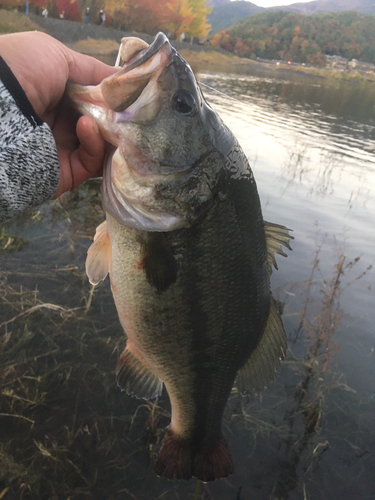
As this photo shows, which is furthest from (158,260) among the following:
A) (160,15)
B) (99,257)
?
(160,15)

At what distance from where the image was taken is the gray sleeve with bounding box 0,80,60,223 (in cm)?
155

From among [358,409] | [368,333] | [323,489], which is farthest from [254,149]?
[323,489]

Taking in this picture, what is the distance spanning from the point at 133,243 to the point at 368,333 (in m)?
4.28

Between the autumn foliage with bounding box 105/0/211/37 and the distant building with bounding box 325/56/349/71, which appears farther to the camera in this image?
the distant building with bounding box 325/56/349/71

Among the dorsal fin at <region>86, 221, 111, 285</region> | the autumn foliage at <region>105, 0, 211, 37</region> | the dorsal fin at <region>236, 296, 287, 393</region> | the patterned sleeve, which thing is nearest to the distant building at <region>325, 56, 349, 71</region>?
the autumn foliage at <region>105, 0, 211, 37</region>

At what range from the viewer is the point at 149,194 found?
5.34 feet

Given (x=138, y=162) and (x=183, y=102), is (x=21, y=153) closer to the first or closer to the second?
(x=138, y=162)

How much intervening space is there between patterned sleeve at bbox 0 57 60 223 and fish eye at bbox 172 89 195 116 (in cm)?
63

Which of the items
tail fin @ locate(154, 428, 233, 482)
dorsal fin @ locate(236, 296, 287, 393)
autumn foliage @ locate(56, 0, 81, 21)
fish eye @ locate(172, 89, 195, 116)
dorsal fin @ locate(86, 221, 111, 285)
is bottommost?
tail fin @ locate(154, 428, 233, 482)

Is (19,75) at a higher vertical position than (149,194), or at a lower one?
higher

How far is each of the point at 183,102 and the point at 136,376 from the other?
1.58 m

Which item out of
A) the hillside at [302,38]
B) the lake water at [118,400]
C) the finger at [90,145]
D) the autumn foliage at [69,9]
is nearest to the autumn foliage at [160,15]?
the autumn foliage at [69,9]

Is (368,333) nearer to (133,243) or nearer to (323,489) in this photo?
(323,489)

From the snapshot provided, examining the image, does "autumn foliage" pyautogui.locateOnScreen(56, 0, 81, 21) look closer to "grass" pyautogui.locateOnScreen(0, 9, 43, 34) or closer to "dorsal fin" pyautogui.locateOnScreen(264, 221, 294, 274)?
"grass" pyautogui.locateOnScreen(0, 9, 43, 34)
